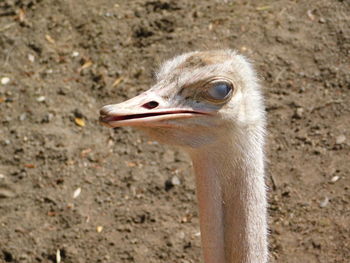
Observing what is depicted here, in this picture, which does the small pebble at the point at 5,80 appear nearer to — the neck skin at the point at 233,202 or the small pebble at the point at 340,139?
the small pebble at the point at 340,139

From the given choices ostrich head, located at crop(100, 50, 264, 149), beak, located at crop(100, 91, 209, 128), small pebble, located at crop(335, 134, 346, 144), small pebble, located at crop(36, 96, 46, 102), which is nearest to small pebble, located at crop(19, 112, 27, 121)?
small pebble, located at crop(36, 96, 46, 102)

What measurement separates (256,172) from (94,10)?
146 inches

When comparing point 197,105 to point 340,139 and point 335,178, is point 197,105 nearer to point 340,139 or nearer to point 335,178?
Answer: point 335,178

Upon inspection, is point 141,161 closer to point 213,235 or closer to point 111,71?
point 111,71

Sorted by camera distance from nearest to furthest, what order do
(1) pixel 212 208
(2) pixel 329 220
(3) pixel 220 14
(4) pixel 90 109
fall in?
(1) pixel 212 208 → (2) pixel 329 220 → (4) pixel 90 109 → (3) pixel 220 14

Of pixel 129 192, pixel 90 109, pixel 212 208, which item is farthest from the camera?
pixel 90 109

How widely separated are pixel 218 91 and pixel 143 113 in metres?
0.35

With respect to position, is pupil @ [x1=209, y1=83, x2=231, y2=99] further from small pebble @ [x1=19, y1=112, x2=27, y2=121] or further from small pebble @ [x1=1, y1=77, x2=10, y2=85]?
small pebble @ [x1=1, y1=77, x2=10, y2=85]

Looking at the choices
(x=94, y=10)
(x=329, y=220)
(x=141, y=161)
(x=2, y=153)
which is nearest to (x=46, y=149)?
(x=2, y=153)

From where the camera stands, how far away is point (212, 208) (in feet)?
11.1

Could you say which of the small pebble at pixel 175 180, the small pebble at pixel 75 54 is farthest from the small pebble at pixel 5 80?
the small pebble at pixel 175 180

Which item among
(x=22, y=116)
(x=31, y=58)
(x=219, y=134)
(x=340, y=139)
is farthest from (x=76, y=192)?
(x=219, y=134)

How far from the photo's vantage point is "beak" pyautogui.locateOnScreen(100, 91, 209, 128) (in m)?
3.00

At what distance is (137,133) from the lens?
18.7 ft
